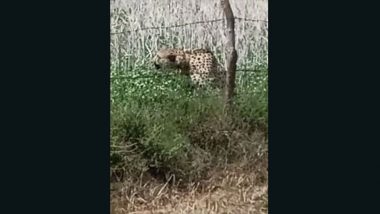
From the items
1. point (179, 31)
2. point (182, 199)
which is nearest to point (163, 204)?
point (182, 199)

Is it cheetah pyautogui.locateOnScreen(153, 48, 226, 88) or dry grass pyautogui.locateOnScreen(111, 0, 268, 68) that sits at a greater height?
dry grass pyautogui.locateOnScreen(111, 0, 268, 68)

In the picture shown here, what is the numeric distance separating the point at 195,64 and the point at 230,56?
314 millimetres

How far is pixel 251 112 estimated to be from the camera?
23.4ft

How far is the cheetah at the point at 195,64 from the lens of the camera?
23.0 ft

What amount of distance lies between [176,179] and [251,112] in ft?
2.84

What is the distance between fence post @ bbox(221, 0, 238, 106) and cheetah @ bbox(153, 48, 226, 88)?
5cm

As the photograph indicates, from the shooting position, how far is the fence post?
7090 millimetres

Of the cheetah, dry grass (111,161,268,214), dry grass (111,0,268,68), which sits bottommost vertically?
dry grass (111,161,268,214)

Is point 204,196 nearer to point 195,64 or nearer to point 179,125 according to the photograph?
point 179,125

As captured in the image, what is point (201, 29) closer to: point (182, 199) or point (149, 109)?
point (149, 109)

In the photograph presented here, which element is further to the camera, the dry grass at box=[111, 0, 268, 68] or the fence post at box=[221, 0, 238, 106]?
the fence post at box=[221, 0, 238, 106]

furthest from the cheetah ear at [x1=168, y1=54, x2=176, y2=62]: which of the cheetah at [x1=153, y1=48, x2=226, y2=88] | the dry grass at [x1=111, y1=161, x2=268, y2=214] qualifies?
the dry grass at [x1=111, y1=161, x2=268, y2=214]

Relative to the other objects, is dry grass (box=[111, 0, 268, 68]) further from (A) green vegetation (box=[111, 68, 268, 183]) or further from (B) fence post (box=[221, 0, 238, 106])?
(A) green vegetation (box=[111, 68, 268, 183])

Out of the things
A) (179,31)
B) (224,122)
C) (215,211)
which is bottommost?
(215,211)
